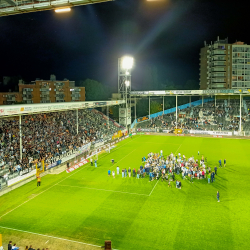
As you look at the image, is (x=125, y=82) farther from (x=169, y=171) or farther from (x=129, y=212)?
(x=129, y=212)

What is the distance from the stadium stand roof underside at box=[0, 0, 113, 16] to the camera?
27.1ft

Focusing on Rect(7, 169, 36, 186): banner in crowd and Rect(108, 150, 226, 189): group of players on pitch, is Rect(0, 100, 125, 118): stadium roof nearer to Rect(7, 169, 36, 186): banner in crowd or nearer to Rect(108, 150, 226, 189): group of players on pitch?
Rect(7, 169, 36, 186): banner in crowd

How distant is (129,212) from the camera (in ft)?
53.5

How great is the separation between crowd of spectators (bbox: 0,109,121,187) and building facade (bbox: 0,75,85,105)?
27.9 meters

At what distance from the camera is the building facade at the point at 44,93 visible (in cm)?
6531

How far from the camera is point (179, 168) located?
2384 centimetres

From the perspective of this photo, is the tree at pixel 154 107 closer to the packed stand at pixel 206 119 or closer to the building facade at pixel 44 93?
the packed stand at pixel 206 119

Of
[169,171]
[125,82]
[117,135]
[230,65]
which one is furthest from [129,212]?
[230,65]

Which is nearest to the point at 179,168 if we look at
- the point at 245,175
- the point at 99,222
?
the point at 245,175

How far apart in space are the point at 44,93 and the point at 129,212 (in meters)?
59.6

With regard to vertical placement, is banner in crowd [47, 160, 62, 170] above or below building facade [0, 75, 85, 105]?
below

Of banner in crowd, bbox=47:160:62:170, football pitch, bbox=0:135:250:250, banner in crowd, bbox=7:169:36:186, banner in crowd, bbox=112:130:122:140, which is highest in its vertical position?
banner in crowd, bbox=112:130:122:140

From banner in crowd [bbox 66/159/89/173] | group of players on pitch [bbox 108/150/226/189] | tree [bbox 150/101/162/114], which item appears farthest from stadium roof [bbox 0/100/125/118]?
tree [bbox 150/101/162/114]

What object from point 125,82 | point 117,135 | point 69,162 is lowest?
point 69,162
